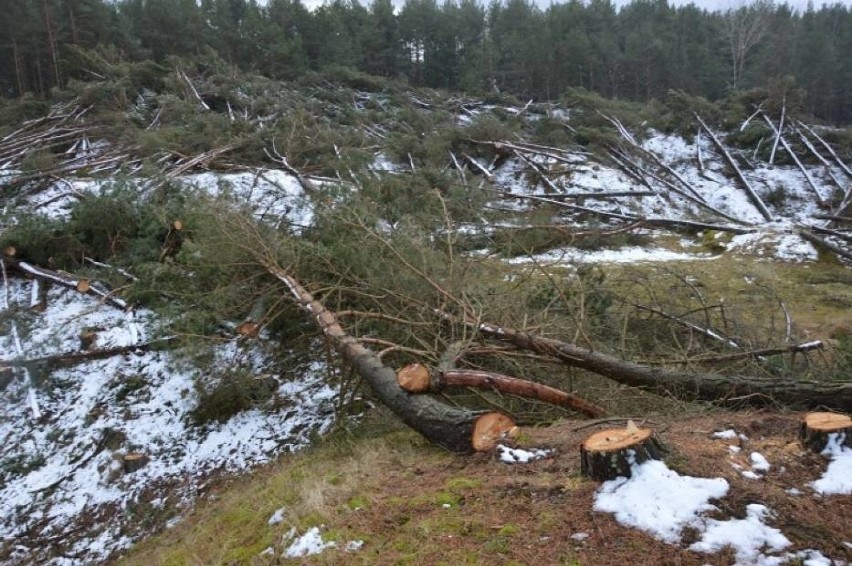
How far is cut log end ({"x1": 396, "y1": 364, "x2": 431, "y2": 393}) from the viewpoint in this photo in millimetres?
3721

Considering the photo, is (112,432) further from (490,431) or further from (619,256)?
(619,256)

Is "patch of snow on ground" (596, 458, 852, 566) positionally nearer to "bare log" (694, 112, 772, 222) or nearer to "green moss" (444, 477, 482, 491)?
"green moss" (444, 477, 482, 491)

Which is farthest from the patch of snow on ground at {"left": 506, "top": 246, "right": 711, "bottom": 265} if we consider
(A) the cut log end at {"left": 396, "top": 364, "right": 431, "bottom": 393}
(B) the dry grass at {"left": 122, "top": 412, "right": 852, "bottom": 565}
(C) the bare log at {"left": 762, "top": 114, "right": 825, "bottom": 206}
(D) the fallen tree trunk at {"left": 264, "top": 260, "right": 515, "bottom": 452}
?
(B) the dry grass at {"left": 122, "top": 412, "right": 852, "bottom": 565}

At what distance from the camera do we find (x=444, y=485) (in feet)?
9.48

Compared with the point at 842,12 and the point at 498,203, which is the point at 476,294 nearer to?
the point at 498,203

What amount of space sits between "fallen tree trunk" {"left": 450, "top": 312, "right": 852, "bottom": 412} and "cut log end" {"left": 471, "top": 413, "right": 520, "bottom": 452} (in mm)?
1219

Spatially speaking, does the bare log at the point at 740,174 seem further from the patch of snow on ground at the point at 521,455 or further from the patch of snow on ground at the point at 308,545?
the patch of snow on ground at the point at 308,545

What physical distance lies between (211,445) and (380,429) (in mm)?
1738

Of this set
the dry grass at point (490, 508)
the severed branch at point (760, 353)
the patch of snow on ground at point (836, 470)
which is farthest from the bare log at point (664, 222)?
the patch of snow on ground at point (836, 470)

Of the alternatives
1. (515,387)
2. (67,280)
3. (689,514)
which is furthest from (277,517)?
(67,280)

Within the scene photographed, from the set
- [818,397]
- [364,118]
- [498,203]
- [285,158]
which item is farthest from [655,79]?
[818,397]

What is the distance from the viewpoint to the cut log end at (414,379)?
12.2 ft

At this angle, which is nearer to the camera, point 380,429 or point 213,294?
point 380,429

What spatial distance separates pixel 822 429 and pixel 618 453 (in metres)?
1.00
